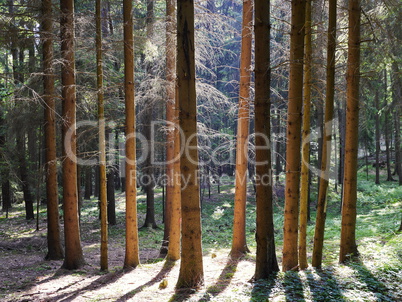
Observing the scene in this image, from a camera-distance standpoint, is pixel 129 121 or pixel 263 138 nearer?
pixel 263 138

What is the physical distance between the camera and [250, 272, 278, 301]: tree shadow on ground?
16.9ft

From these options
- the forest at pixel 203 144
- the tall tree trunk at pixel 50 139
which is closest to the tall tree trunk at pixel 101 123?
the forest at pixel 203 144

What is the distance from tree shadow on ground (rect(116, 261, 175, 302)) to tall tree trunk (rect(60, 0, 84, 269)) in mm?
2428

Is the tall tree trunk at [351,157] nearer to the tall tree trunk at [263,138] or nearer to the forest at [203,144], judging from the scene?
the forest at [203,144]

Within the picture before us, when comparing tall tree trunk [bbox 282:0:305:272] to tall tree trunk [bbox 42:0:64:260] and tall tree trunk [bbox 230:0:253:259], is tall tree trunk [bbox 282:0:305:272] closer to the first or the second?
tall tree trunk [bbox 230:0:253:259]

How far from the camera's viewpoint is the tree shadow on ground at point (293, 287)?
197 inches

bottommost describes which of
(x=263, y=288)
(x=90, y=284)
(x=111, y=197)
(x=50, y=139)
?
(x=90, y=284)

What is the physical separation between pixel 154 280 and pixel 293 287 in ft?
13.4

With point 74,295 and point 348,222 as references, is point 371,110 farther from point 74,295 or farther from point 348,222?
point 74,295

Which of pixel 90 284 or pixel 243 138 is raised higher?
pixel 243 138

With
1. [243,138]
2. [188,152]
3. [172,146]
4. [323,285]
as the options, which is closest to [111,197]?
[172,146]

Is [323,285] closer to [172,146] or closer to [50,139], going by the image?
[172,146]

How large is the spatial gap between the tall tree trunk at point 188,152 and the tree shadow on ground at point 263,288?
1.13 m

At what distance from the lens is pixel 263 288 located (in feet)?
A: 18.1
